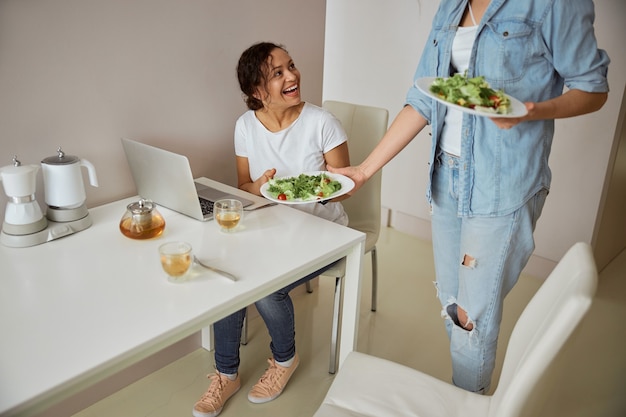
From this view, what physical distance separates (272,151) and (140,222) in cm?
56

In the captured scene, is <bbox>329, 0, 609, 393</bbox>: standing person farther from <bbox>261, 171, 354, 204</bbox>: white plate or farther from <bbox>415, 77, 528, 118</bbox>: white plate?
<bbox>261, 171, 354, 204</bbox>: white plate

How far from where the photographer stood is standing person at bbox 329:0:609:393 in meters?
1.25

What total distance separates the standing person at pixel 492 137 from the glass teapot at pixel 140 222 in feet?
2.42

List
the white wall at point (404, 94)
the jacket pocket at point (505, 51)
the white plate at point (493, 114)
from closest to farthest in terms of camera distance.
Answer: the white plate at point (493, 114) < the jacket pocket at point (505, 51) < the white wall at point (404, 94)

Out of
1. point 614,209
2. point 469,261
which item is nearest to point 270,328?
point 469,261

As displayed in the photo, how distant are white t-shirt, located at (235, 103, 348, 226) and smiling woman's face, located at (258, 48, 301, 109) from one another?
8cm

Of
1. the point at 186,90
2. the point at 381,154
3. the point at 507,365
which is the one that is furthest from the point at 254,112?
the point at 507,365

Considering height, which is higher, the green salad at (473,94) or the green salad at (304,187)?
the green salad at (473,94)

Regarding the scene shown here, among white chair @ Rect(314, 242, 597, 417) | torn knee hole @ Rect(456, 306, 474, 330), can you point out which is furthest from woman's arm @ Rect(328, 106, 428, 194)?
white chair @ Rect(314, 242, 597, 417)

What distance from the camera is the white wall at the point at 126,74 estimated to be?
1.40 m

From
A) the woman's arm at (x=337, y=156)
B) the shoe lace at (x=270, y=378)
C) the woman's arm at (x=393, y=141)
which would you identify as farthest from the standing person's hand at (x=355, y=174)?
the shoe lace at (x=270, y=378)

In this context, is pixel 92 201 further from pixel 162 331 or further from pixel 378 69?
pixel 378 69

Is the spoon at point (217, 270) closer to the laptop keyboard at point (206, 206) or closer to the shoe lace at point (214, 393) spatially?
the laptop keyboard at point (206, 206)

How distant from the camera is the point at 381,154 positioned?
163 centimetres
